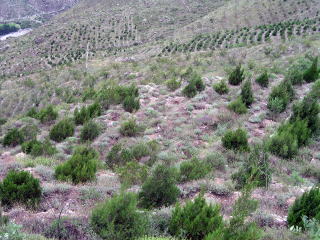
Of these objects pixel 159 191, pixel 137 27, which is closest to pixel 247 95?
pixel 159 191

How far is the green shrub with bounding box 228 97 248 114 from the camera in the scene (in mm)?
10742

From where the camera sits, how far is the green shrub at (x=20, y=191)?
564 centimetres

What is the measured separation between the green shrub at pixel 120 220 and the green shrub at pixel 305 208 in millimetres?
2276

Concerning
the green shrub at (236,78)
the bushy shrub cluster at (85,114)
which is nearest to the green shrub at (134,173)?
the bushy shrub cluster at (85,114)

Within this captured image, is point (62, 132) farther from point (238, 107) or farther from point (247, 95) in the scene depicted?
point (247, 95)

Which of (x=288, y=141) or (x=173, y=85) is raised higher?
(x=288, y=141)

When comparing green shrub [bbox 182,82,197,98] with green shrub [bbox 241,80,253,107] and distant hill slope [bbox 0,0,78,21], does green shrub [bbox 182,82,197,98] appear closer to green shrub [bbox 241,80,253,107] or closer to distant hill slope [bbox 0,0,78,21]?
green shrub [bbox 241,80,253,107]

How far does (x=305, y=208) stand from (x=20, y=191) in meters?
4.72

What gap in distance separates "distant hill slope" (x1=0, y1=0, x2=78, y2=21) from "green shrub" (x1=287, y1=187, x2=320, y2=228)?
387 feet

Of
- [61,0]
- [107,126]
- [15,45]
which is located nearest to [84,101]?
[107,126]

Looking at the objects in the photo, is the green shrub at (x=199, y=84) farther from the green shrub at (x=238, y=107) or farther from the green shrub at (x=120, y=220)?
the green shrub at (x=120, y=220)

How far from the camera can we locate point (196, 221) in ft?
15.0

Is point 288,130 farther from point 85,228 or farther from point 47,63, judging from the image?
point 47,63

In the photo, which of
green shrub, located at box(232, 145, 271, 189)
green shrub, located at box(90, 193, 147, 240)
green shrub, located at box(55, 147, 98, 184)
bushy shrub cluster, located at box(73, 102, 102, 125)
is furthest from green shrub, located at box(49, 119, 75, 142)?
green shrub, located at box(90, 193, 147, 240)
